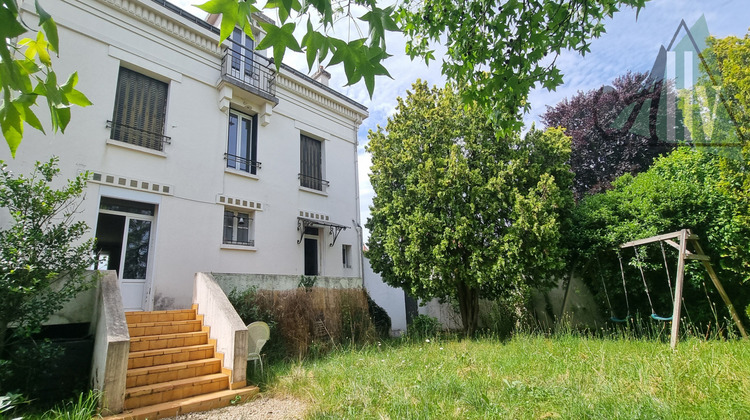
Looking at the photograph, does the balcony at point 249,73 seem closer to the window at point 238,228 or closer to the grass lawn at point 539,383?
the window at point 238,228

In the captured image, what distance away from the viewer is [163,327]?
614 cm

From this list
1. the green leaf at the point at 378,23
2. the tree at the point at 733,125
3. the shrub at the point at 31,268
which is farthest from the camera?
the tree at the point at 733,125

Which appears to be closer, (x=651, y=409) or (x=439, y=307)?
(x=651, y=409)

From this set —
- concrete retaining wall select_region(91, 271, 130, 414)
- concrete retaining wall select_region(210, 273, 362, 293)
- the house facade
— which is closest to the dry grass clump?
concrete retaining wall select_region(210, 273, 362, 293)

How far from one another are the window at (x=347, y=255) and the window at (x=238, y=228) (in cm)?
319

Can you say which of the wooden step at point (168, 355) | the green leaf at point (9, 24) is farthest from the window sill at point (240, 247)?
the green leaf at point (9, 24)

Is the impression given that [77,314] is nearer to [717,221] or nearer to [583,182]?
[717,221]

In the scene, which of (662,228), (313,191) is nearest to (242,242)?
(313,191)

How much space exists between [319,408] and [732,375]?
4.53 meters

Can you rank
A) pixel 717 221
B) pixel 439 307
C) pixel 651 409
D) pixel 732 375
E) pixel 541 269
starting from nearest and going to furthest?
pixel 651 409, pixel 732 375, pixel 717 221, pixel 541 269, pixel 439 307

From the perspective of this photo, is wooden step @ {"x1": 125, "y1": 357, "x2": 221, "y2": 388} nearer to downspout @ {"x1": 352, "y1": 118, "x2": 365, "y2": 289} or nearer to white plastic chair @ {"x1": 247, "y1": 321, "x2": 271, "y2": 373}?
white plastic chair @ {"x1": 247, "y1": 321, "x2": 271, "y2": 373}

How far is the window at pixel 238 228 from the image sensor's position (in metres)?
9.04

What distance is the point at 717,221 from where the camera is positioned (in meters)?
7.44

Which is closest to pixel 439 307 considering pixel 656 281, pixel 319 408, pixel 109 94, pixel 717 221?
pixel 656 281
